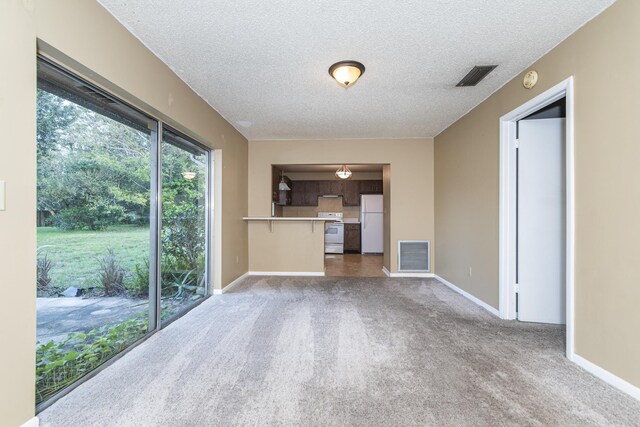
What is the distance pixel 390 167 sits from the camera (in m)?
5.04

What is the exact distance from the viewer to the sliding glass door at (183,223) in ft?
9.37

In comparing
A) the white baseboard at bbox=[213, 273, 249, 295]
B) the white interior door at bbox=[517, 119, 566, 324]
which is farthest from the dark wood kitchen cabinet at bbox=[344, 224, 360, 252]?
the white interior door at bbox=[517, 119, 566, 324]

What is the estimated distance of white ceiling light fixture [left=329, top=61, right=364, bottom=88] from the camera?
2.51 m

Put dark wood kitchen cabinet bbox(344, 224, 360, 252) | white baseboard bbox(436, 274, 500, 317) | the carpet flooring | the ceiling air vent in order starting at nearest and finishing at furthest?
the carpet flooring < the ceiling air vent < white baseboard bbox(436, 274, 500, 317) < dark wood kitchen cabinet bbox(344, 224, 360, 252)

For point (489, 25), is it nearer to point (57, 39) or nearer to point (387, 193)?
point (57, 39)

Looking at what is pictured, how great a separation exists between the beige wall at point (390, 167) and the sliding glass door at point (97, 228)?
2.13m

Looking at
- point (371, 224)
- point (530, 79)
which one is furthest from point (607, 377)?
point (371, 224)

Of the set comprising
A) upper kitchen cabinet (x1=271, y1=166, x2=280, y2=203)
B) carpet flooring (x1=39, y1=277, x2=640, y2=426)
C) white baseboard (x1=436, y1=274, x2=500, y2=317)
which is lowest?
carpet flooring (x1=39, y1=277, x2=640, y2=426)

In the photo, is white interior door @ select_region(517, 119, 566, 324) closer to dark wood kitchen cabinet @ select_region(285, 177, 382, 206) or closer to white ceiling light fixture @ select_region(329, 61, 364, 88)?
white ceiling light fixture @ select_region(329, 61, 364, 88)

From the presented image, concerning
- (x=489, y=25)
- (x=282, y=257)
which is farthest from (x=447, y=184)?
(x=282, y=257)

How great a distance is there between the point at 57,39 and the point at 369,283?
13.8ft

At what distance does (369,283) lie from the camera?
4547mm

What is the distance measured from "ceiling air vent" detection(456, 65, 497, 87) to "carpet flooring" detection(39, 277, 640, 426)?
2353mm

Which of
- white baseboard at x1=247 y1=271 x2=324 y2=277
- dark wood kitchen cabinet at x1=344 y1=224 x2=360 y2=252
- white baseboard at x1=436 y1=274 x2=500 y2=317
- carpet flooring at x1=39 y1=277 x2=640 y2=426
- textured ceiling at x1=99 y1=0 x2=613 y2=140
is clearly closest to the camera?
carpet flooring at x1=39 y1=277 x2=640 y2=426
